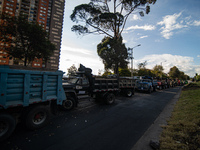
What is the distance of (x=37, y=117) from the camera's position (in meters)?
4.39

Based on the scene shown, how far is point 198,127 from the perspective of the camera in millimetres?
3955

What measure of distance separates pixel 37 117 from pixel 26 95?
112cm

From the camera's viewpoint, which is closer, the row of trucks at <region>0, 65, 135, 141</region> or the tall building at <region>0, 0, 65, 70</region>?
the row of trucks at <region>0, 65, 135, 141</region>

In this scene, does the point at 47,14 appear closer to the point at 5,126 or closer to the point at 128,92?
the point at 128,92

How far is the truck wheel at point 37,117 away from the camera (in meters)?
4.09

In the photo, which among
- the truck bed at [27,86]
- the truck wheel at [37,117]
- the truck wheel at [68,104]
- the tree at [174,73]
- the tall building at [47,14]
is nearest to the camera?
the truck bed at [27,86]

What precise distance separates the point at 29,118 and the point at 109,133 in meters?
3.25

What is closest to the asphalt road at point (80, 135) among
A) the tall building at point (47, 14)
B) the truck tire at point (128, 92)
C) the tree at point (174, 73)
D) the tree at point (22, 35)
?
the truck tire at point (128, 92)

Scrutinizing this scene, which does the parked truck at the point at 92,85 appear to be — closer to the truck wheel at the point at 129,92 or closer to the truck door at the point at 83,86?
the truck door at the point at 83,86

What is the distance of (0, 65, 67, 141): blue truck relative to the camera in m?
3.47

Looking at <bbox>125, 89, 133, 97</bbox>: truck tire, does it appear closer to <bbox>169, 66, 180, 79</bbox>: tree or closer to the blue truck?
the blue truck

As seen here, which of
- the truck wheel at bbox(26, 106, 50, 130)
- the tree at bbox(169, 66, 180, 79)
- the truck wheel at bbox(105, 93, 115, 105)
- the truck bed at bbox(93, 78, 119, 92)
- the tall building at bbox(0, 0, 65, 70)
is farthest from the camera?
the tree at bbox(169, 66, 180, 79)

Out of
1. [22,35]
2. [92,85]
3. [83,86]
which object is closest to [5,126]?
[83,86]

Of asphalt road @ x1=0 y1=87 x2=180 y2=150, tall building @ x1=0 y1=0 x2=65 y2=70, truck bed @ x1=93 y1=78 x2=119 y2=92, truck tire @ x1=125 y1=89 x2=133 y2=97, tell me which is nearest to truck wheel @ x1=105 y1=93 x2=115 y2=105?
truck bed @ x1=93 y1=78 x2=119 y2=92
